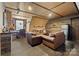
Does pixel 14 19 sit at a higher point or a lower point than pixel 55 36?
higher

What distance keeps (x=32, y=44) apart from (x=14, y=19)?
0.56 m

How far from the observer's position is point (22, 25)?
6.77ft

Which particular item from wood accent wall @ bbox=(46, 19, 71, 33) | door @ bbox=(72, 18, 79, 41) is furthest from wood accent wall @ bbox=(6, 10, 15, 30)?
door @ bbox=(72, 18, 79, 41)

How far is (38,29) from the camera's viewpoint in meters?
2.10

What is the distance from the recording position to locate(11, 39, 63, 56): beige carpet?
2.07m

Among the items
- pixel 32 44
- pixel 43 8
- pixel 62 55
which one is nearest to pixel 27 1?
pixel 43 8

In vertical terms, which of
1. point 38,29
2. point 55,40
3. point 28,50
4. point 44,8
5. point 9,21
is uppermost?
point 44,8

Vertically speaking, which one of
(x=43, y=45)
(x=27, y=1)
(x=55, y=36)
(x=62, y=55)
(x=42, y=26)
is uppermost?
(x=27, y=1)

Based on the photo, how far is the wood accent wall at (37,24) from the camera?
2.10m

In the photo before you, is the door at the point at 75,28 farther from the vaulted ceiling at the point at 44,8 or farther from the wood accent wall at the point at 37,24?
the wood accent wall at the point at 37,24

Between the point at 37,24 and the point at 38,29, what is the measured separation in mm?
97

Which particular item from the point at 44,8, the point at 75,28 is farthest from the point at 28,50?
the point at 75,28

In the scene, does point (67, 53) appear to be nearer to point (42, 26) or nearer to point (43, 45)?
point (43, 45)

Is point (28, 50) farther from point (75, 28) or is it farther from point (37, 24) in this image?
point (75, 28)
